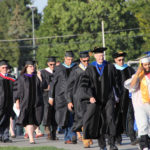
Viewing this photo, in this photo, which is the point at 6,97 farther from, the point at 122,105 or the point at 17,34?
the point at 17,34

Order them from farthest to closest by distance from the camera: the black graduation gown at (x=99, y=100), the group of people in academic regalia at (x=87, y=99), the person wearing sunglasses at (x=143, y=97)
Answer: the black graduation gown at (x=99, y=100)
the group of people in academic regalia at (x=87, y=99)
the person wearing sunglasses at (x=143, y=97)

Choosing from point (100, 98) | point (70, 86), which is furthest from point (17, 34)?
point (100, 98)

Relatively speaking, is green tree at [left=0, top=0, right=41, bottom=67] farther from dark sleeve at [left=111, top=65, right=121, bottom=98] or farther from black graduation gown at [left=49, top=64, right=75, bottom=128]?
dark sleeve at [left=111, top=65, right=121, bottom=98]

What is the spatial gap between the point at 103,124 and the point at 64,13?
50153 mm

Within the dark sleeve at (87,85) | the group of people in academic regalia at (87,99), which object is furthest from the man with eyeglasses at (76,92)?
the dark sleeve at (87,85)

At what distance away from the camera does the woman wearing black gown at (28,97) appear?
550 inches

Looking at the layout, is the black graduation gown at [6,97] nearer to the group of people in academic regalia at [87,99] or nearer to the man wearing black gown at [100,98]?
the group of people in academic regalia at [87,99]

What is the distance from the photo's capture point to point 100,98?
35.8 feet

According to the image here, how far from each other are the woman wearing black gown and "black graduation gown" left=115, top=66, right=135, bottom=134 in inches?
94.1

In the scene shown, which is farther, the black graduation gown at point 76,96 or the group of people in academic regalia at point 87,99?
the black graduation gown at point 76,96

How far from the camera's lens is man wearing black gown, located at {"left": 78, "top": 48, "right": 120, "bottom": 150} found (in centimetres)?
1091

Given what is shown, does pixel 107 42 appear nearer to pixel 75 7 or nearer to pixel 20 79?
pixel 75 7

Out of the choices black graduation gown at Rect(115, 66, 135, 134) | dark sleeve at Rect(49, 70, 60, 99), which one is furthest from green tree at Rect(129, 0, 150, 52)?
black graduation gown at Rect(115, 66, 135, 134)

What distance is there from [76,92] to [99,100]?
189cm
